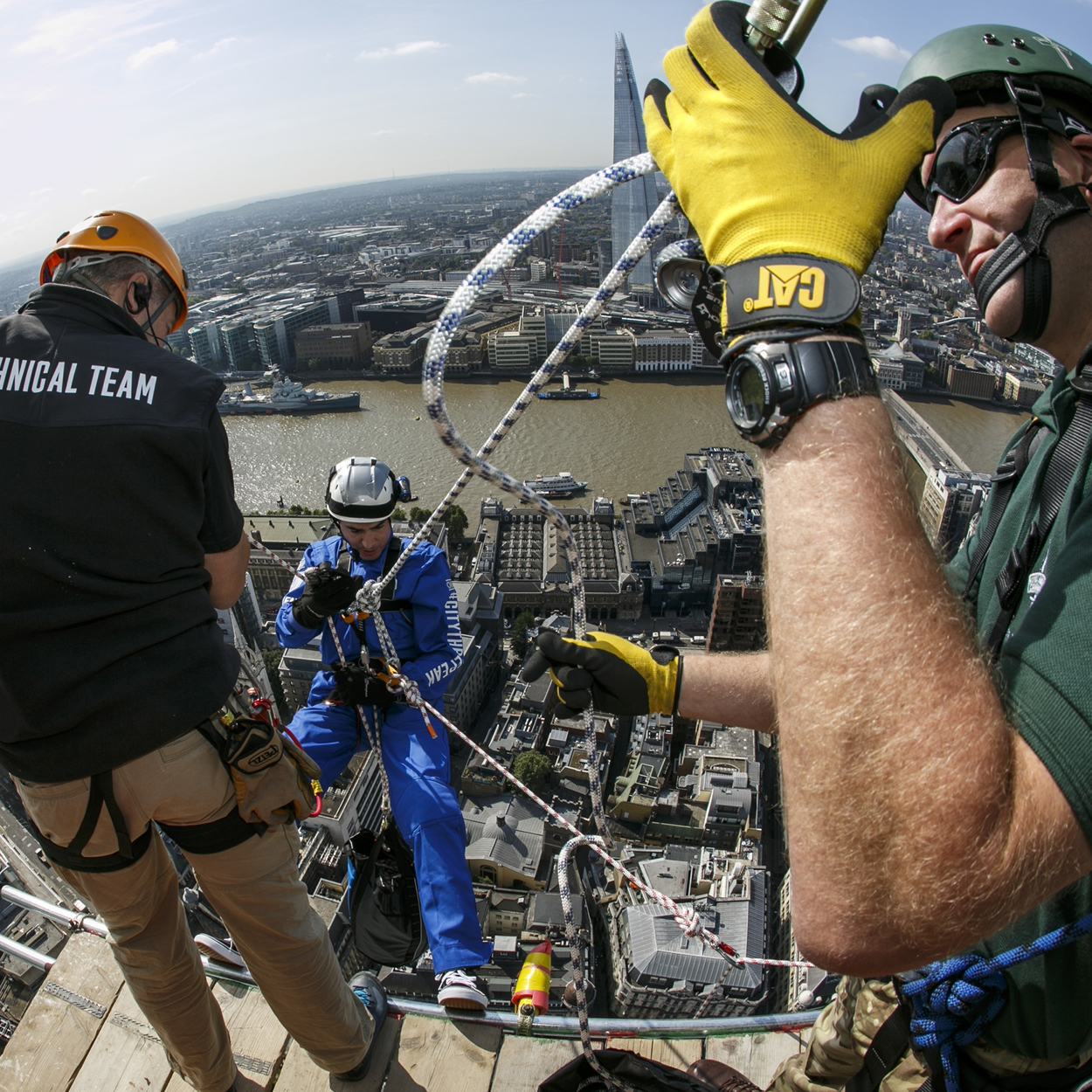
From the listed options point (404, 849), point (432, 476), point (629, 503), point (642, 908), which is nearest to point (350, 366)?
point (432, 476)

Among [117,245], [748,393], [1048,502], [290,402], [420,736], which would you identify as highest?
[117,245]

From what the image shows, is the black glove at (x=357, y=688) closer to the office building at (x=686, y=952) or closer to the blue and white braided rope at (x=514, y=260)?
the blue and white braided rope at (x=514, y=260)

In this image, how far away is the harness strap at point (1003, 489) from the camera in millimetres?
660

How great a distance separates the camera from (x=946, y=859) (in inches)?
14.3

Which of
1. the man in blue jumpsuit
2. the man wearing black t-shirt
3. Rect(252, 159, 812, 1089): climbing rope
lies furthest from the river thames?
the man wearing black t-shirt

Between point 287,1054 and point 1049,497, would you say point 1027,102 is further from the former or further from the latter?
point 287,1054

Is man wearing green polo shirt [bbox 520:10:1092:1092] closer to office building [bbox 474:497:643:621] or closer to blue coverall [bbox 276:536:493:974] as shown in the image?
blue coverall [bbox 276:536:493:974]

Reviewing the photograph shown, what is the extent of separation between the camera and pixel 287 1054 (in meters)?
1.15

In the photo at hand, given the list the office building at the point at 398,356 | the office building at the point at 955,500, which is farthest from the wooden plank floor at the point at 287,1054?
the office building at the point at 398,356

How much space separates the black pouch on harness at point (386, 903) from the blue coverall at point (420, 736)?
9 cm

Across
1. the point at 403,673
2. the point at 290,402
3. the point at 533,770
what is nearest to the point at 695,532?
the point at 533,770

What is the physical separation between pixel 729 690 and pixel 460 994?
740mm

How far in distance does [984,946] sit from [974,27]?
792mm

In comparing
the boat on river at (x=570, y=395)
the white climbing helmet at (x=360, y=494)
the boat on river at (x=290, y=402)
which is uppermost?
the white climbing helmet at (x=360, y=494)
